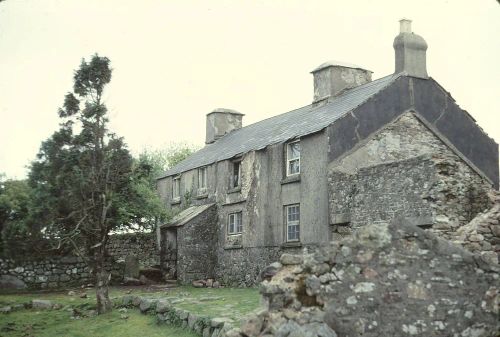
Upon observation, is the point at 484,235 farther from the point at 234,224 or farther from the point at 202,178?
the point at 202,178

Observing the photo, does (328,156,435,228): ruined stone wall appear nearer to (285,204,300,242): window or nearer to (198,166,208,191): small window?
(285,204,300,242): window

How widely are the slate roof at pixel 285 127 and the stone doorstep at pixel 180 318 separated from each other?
Answer: 28.0 ft

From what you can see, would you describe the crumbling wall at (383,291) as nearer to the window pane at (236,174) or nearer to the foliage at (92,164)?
the foliage at (92,164)

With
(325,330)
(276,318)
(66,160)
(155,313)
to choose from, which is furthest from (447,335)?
(66,160)

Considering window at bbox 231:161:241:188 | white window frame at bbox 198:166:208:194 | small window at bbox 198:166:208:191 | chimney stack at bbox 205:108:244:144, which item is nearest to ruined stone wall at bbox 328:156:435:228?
window at bbox 231:161:241:188

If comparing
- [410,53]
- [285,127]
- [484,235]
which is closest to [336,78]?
[285,127]

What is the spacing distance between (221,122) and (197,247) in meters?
11.3

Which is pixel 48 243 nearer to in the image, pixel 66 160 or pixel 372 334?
pixel 66 160

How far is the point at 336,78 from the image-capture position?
28.5m

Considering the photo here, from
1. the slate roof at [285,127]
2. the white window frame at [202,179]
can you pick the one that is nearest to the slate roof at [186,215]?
the white window frame at [202,179]

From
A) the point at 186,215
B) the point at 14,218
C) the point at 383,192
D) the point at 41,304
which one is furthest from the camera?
the point at 186,215

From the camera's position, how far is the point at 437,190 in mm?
17594

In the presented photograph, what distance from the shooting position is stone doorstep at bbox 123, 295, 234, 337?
47.1 feet

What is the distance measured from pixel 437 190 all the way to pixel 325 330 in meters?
8.97
